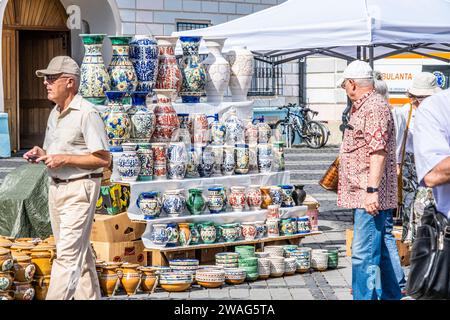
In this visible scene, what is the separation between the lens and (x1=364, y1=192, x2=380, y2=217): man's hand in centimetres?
752

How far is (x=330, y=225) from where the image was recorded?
12.8 metres

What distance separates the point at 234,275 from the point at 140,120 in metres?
1.60

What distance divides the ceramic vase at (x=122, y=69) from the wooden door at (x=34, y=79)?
50.9ft

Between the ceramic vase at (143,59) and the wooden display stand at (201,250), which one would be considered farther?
the ceramic vase at (143,59)

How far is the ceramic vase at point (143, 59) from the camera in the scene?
9.88 metres

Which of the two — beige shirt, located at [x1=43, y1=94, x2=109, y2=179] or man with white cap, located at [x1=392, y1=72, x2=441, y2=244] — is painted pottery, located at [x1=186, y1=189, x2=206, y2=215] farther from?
beige shirt, located at [x1=43, y1=94, x2=109, y2=179]

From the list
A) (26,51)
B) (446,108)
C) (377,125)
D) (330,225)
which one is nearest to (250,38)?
(330,225)

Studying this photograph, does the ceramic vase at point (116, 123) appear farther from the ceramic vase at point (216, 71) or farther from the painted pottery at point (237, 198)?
the ceramic vase at point (216, 71)

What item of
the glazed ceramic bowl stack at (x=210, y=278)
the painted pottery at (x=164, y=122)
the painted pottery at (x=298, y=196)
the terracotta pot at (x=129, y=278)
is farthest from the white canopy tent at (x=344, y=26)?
the terracotta pot at (x=129, y=278)

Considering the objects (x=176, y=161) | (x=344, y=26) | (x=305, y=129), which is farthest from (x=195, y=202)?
(x=305, y=129)

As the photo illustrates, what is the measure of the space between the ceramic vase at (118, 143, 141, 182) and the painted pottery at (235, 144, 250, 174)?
1.15 m

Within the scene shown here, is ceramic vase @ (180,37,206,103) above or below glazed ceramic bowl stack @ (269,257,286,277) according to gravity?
above

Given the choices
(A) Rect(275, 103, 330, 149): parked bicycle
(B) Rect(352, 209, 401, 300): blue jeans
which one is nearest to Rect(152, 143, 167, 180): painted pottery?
(B) Rect(352, 209, 401, 300): blue jeans

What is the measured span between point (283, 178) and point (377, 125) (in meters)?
3.01
